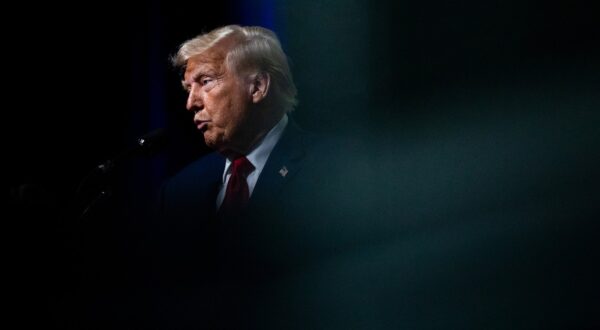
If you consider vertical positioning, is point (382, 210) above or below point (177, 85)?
below

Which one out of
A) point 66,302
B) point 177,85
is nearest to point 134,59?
point 177,85

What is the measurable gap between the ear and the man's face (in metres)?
0.01

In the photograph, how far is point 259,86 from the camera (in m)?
2.00

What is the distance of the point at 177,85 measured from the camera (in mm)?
2270

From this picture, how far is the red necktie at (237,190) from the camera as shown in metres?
1.97

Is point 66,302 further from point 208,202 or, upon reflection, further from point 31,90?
point 31,90

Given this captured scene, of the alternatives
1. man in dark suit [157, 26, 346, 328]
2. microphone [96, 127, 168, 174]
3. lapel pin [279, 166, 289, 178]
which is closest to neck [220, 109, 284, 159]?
man in dark suit [157, 26, 346, 328]

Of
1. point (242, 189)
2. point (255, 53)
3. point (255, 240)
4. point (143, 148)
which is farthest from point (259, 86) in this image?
point (143, 148)

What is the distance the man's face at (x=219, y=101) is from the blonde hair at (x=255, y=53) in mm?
33

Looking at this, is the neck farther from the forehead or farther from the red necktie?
the forehead

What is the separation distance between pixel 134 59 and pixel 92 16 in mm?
224

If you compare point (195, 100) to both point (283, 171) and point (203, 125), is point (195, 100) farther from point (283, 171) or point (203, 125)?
point (283, 171)

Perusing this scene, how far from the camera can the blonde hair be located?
6.52 ft

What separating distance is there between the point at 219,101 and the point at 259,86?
129mm
